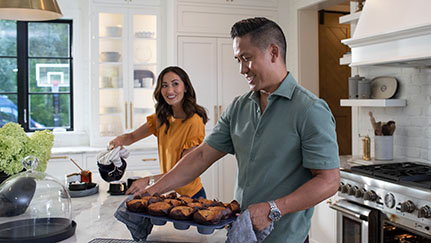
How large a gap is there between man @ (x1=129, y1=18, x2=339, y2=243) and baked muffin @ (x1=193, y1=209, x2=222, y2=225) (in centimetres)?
20

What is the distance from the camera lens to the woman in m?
2.64

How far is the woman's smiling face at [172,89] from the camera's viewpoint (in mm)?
2742

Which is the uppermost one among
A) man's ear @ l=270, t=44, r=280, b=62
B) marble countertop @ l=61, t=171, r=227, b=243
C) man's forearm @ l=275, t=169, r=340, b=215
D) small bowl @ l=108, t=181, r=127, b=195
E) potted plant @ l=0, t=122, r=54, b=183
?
man's ear @ l=270, t=44, r=280, b=62

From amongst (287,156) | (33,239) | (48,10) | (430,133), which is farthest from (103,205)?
(430,133)

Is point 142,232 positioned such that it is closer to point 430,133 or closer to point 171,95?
point 171,95

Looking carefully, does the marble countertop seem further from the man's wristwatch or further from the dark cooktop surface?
the dark cooktop surface

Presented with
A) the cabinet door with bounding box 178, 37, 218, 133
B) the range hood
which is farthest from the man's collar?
the cabinet door with bounding box 178, 37, 218, 133

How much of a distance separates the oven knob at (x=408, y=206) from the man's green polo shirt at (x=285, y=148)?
128 cm

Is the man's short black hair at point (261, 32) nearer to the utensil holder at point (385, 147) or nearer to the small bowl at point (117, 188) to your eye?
the small bowl at point (117, 188)

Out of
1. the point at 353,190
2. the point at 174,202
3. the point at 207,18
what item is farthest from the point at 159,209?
the point at 207,18

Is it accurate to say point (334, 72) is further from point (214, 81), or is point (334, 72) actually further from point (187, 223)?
point (187, 223)

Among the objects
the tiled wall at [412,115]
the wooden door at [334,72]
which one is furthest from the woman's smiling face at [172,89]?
the wooden door at [334,72]

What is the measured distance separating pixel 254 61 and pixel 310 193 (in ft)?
1.66

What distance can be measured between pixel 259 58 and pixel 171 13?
133 inches
